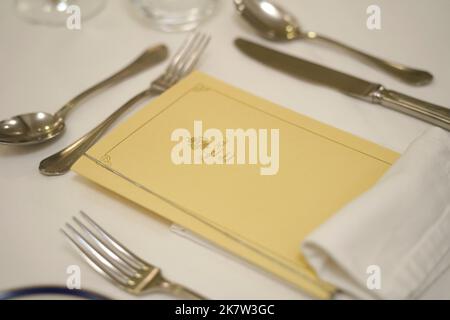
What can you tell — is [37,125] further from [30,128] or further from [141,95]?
[141,95]

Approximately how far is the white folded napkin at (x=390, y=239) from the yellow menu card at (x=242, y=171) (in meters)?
0.03

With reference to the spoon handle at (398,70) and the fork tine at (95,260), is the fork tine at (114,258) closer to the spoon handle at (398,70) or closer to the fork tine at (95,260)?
the fork tine at (95,260)

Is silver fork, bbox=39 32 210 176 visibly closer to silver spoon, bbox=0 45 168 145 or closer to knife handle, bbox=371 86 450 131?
silver spoon, bbox=0 45 168 145

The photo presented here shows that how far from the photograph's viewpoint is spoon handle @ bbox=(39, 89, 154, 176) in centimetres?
56

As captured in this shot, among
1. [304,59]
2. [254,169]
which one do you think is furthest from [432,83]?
[254,169]

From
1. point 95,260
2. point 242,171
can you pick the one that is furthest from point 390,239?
point 95,260

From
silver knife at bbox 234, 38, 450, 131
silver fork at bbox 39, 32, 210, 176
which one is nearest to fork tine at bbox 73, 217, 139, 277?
silver fork at bbox 39, 32, 210, 176

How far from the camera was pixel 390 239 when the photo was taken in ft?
1.41

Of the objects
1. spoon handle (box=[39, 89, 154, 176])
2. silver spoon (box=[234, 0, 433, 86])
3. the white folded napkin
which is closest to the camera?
the white folded napkin

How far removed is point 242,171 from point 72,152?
0.21 m

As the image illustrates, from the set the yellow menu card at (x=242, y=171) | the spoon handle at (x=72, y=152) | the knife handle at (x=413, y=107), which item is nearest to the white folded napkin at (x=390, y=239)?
the yellow menu card at (x=242, y=171)

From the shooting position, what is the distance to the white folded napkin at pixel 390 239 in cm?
41

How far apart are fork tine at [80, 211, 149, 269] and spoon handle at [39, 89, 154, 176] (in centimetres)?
9

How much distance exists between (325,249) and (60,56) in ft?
1.70
